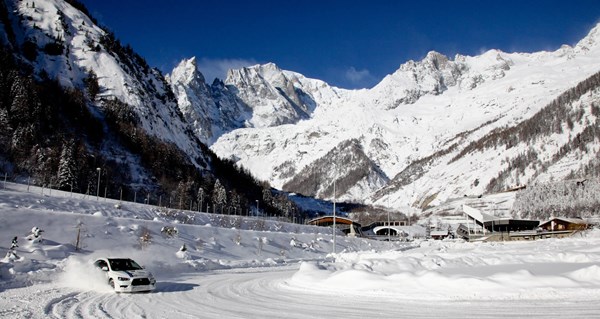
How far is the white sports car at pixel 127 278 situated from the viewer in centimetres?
1919

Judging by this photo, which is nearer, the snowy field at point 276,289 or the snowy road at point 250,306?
→ the snowy road at point 250,306

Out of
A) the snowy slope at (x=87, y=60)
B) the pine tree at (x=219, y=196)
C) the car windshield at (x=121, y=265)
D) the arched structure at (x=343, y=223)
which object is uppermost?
the snowy slope at (x=87, y=60)

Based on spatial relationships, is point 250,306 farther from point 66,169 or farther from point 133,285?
point 66,169

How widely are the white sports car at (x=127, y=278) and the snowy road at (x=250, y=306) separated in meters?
0.49

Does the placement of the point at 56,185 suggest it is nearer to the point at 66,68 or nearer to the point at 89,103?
the point at 89,103

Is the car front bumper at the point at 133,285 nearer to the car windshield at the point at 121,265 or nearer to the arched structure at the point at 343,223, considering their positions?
the car windshield at the point at 121,265

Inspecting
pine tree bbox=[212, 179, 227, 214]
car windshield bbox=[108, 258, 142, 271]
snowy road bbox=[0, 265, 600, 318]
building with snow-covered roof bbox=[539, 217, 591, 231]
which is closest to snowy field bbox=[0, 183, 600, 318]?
snowy road bbox=[0, 265, 600, 318]

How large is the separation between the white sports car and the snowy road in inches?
19.2

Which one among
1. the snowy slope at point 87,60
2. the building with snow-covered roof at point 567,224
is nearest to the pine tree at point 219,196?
the snowy slope at point 87,60

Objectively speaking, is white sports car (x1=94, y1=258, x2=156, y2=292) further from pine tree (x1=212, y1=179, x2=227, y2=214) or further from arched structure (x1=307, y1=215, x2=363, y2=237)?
arched structure (x1=307, y1=215, x2=363, y2=237)

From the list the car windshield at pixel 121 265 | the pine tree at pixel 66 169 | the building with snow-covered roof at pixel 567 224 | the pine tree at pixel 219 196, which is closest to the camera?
the car windshield at pixel 121 265

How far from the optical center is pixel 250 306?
642 inches

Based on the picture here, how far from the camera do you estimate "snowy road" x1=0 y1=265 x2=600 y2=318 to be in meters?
13.9

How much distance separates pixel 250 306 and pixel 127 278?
6164 millimetres
